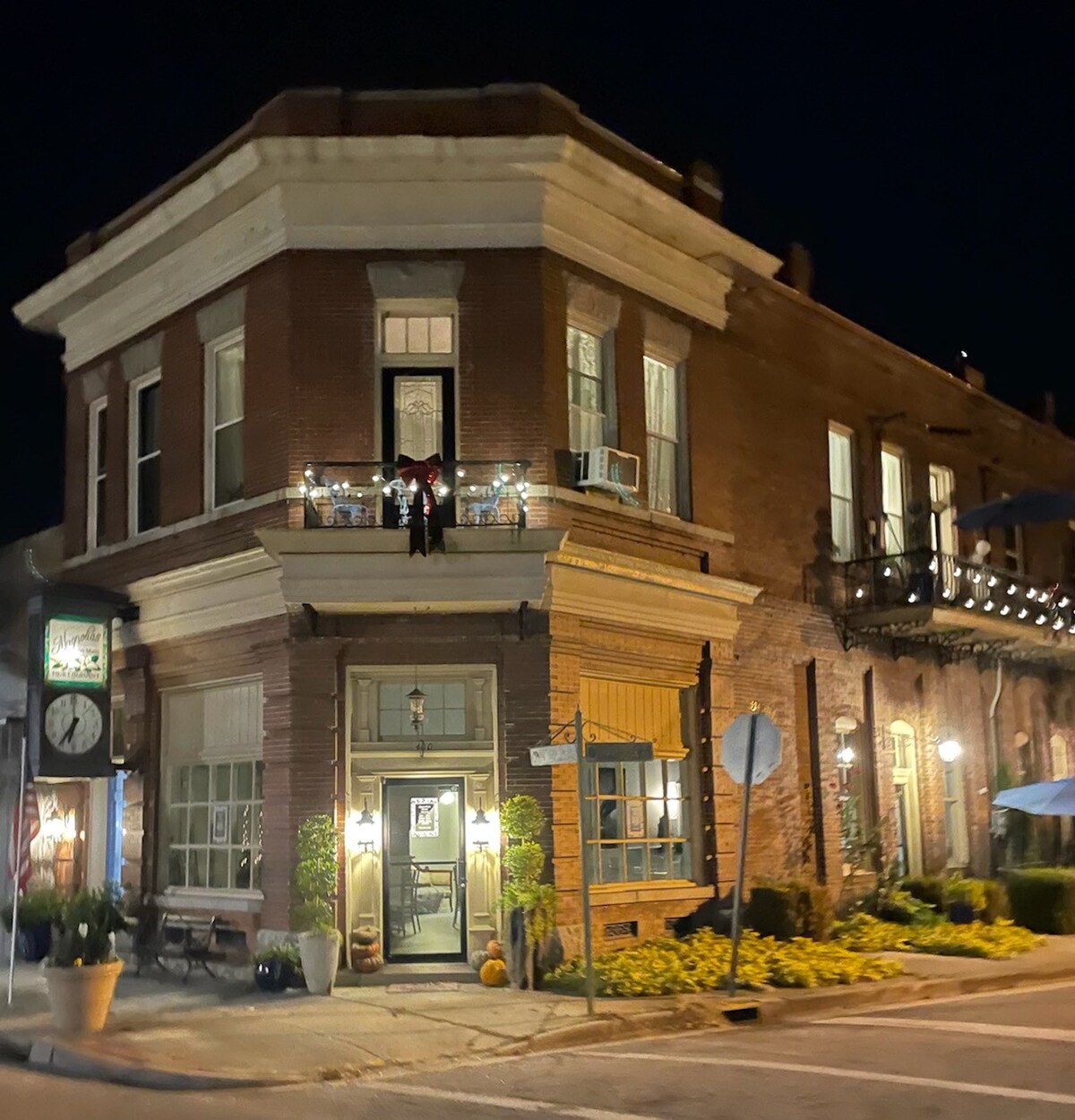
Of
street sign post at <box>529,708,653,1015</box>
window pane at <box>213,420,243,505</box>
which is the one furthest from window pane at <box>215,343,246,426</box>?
street sign post at <box>529,708,653,1015</box>

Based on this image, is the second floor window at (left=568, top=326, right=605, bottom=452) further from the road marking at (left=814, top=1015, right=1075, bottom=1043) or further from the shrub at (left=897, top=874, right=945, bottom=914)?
the shrub at (left=897, top=874, right=945, bottom=914)

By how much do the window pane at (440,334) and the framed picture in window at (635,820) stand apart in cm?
579

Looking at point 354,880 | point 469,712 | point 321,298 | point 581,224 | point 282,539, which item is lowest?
point 354,880

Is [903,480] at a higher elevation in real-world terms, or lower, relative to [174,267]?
lower

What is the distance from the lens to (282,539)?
46.2 ft

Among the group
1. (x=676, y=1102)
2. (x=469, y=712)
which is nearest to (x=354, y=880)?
(x=469, y=712)

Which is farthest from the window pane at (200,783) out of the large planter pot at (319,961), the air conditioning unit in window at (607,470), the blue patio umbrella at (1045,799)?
the blue patio umbrella at (1045,799)

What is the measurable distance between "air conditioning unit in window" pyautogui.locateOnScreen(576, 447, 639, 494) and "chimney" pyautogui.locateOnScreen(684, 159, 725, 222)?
12.8ft

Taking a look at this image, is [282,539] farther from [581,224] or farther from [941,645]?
[941,645]

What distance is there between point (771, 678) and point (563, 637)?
4.29 metres

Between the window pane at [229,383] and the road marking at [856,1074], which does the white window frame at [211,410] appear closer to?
the window pane at [229,383]

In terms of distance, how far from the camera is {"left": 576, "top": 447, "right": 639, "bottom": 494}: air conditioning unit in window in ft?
50.5

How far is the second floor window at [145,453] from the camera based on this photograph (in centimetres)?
1761

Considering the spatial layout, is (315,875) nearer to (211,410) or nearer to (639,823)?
(639,823)
